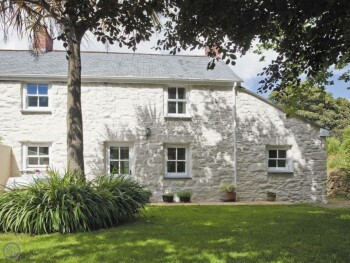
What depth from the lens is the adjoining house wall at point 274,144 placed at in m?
14.8

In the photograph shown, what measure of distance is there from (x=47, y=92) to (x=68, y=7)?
36.8 ft

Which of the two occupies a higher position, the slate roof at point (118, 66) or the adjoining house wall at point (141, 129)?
the slate roof at point (118, 66)

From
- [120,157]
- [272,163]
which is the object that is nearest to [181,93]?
[120,157]

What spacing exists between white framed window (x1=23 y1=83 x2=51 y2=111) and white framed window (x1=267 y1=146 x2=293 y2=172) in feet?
30.0

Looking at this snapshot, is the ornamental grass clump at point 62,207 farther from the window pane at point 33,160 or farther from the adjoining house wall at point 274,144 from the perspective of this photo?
the adjoining house wall at point 274,144

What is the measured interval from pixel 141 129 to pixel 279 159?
5803 mm

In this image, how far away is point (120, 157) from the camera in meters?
14.6

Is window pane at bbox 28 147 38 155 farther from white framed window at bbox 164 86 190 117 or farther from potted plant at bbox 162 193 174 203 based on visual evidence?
white framed window at bbox 164 86 190 117

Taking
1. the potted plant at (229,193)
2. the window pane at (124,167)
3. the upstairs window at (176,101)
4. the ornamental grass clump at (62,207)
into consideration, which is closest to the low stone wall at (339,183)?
the potted plant at (229,193)

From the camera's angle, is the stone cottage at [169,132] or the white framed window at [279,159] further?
the white framed window at [279,159]

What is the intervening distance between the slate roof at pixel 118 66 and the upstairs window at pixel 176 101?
0.57m

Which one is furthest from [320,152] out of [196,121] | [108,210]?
[108,210]

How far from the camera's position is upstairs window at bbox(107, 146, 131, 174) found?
47.5ft

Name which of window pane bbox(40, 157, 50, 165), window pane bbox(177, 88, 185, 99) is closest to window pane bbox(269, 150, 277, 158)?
window pane bbox(177, 88, 185, 99)
